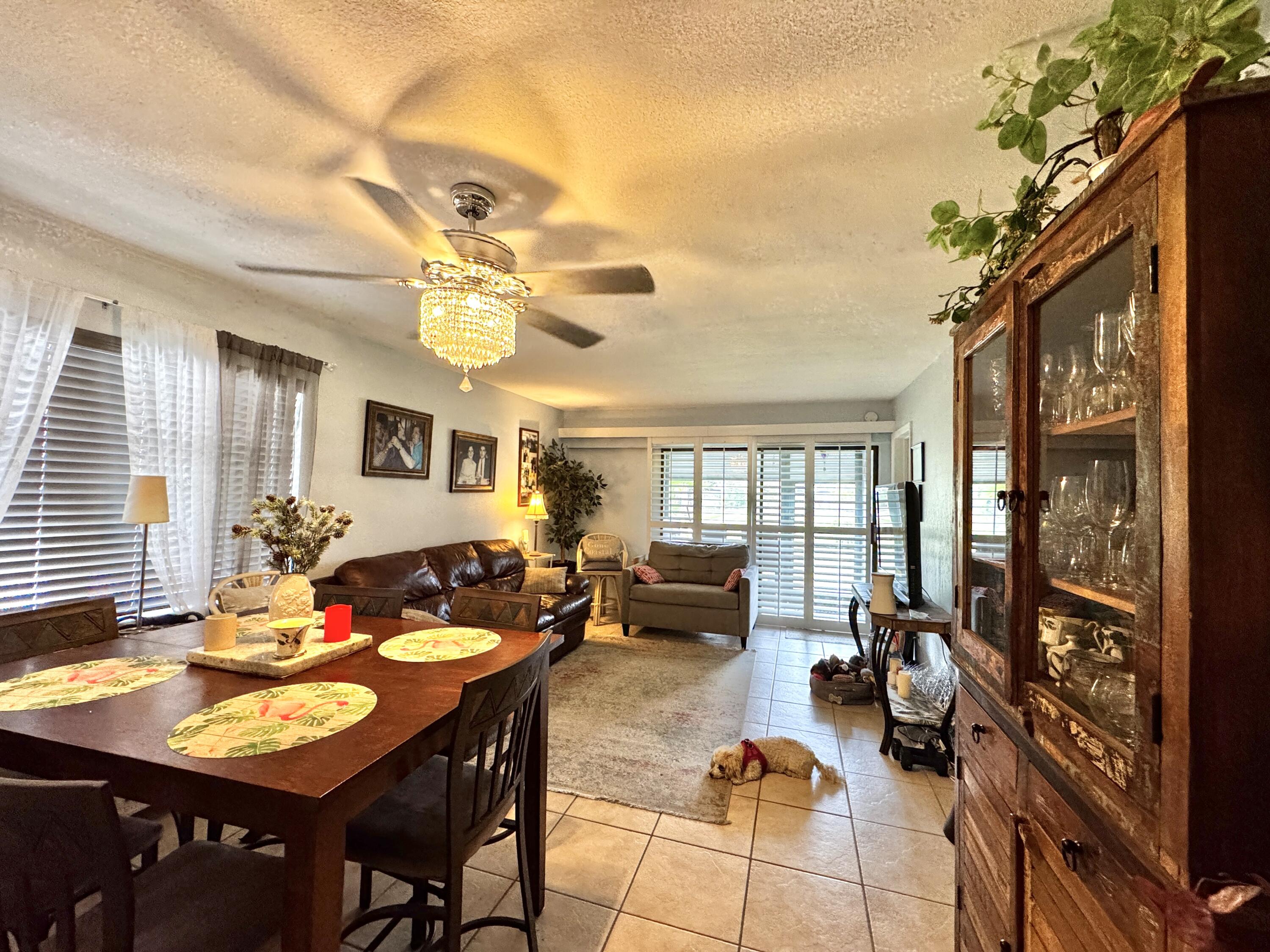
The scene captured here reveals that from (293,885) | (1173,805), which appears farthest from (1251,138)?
(293,885)

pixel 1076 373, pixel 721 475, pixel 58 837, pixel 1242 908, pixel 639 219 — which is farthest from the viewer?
pixel 721 475

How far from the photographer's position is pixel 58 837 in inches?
33.9

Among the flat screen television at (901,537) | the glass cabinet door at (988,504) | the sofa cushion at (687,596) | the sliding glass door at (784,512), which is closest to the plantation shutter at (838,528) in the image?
the sliding glass door at (784,512)

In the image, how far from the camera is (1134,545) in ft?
2.33

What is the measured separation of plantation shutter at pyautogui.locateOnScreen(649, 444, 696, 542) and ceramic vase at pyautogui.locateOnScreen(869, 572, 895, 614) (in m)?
3.12

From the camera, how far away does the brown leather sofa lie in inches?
134

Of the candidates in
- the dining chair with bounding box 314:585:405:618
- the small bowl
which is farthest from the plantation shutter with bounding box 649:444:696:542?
the small bowl

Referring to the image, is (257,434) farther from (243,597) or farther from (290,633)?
(290,633)

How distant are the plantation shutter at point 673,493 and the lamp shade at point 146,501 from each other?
4429 millimetres

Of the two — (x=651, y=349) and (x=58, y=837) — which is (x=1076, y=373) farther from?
(x=651, y=349)

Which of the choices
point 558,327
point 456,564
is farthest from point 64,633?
point 456,564

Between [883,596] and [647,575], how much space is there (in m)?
2.66

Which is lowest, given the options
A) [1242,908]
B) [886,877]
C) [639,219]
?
[886,877]

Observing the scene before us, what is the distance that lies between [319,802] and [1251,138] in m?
1.60
